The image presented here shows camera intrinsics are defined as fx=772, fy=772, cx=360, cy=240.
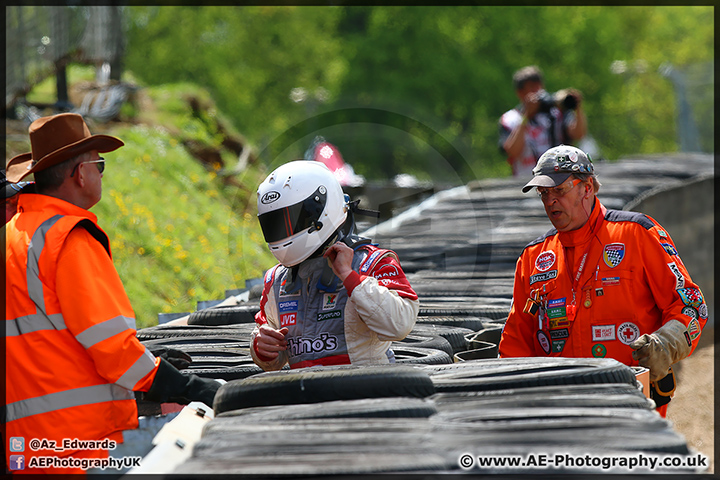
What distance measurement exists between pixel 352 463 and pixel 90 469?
1.26 m

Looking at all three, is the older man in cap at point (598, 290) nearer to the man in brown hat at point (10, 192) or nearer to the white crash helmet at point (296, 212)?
the white crash helmet at point (296, 212)

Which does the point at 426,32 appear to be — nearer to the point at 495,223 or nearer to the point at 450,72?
the point at 450,72

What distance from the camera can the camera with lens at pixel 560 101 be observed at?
8.46m

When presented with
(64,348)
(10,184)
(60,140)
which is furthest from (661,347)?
(10,184)

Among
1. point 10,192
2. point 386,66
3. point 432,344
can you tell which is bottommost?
point 432,344

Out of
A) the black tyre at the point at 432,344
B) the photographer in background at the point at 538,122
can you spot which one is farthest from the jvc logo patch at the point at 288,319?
the photographer in background at the point at 538,122

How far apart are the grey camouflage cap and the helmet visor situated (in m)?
1.19

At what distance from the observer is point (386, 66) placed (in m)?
42.0

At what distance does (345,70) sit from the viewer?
41.6 meters

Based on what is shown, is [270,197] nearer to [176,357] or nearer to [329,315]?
[329,315]

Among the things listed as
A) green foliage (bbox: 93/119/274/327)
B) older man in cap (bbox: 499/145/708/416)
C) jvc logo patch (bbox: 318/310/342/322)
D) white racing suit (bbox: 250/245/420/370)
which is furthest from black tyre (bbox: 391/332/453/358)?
green foliage (bbox: 93/119/274/327)

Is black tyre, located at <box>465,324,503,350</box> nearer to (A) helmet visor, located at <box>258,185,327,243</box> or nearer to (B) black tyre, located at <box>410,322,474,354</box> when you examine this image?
(B) black tyre, located at <box>410,322,474,354</box>

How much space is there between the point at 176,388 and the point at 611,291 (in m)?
2.14

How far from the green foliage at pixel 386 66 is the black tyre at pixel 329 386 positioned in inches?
1334
